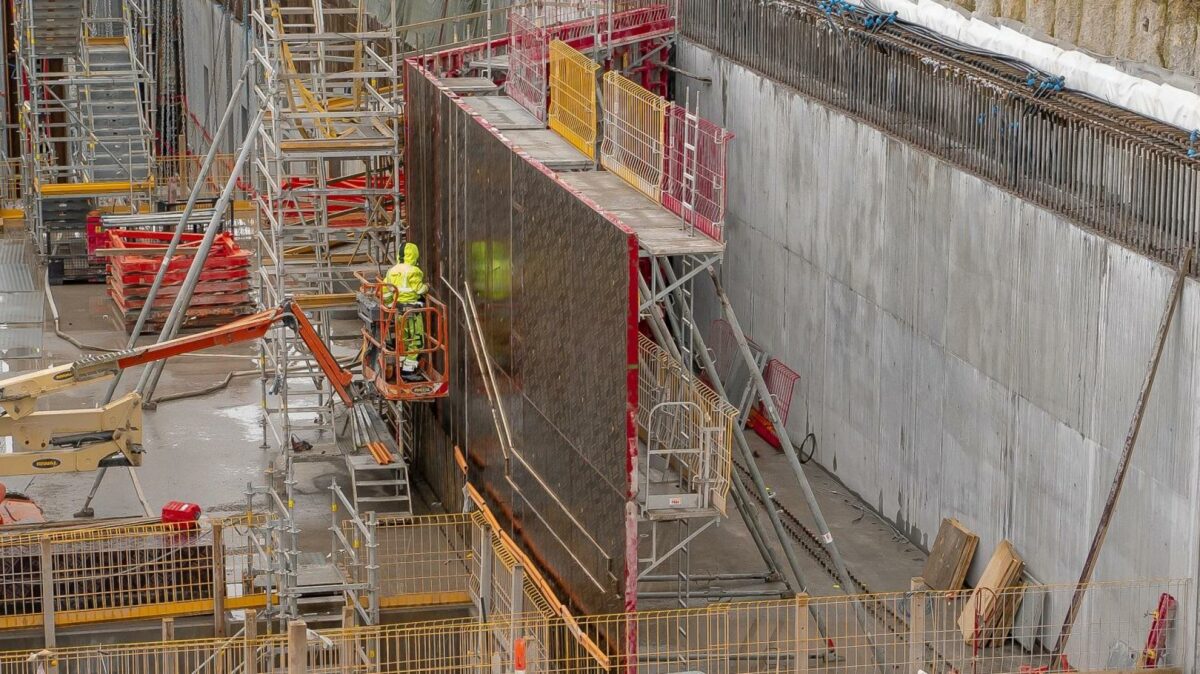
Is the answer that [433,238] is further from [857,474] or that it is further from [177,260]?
[177,260]

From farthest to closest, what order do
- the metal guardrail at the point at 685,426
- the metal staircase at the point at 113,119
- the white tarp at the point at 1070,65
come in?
the metal staircase at the point at 113,119, the white tarp at the point at 1070,65, the metal guardrail at the point at 685,426

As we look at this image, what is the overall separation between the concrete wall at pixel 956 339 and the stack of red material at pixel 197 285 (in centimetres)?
905

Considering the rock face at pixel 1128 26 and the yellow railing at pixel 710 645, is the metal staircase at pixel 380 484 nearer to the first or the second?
the yellow railing at pixel 710 645

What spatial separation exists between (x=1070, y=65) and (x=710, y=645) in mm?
7676

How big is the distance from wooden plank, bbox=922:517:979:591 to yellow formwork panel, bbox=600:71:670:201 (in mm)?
5058

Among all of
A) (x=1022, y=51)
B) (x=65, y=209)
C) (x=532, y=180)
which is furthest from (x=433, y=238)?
(x=65, y=209)

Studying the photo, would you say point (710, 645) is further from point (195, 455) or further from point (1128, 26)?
point (195, 455)

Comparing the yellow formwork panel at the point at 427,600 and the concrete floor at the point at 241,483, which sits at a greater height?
the yellow formwork panel at the point at 427,600

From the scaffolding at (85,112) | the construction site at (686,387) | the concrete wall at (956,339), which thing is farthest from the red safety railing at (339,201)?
the scaffolding at (85,112)

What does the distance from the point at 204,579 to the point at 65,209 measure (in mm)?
17678

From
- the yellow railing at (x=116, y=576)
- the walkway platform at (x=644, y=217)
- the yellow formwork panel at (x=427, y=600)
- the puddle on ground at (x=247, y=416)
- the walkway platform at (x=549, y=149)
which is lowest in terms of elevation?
the puddle on ground at (x=247, y=416)

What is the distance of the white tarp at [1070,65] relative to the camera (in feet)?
64.0

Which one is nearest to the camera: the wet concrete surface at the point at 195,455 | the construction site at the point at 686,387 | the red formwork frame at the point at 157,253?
the construction site at the point at 686,387

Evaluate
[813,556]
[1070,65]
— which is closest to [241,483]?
[813,556]
